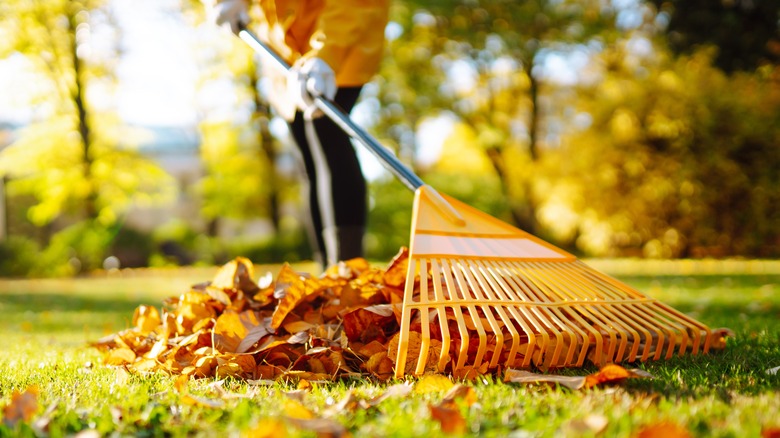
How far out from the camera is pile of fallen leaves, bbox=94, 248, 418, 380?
1.96 meters

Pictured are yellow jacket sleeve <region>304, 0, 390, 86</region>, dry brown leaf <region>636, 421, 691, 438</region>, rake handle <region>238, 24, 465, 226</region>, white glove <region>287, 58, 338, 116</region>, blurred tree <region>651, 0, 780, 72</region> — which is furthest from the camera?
blurred tree <region>651, 0, 780, 72</region>

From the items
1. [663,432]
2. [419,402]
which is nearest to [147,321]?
[419,402]

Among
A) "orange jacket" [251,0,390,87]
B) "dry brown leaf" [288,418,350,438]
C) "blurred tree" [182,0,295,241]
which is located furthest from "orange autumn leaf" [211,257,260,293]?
"blurred tree" [182,0,295,241]

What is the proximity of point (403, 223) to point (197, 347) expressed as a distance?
12.0 metres

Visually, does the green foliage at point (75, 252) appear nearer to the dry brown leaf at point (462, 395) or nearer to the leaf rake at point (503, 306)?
the leaf rake at point (503, 306)

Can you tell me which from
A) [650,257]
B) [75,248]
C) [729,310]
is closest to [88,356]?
[729,310]

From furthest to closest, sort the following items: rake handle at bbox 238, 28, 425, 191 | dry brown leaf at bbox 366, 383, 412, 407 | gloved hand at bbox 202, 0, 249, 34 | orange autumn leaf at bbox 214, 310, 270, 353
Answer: gloved hand at bbox 202, 0, 249, 34 < rake handle at bbox 238, 28, 425, 191 < orange autumn leaf at bbox 214, 310, 270, 353 < dry brown leaf at bbox 366, 383, 412, 407

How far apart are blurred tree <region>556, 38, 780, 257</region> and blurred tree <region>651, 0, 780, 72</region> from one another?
2.83 feet

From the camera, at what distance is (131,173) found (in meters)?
13.8

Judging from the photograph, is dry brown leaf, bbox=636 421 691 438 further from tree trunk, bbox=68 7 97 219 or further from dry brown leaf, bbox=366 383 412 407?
tree trunk, bbox=68 7 97 219

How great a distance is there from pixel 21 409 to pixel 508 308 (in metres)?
1.22

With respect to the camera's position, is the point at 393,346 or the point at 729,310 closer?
the point at 393,346

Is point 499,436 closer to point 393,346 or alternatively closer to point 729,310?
point 393,346

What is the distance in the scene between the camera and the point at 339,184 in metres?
3.02
